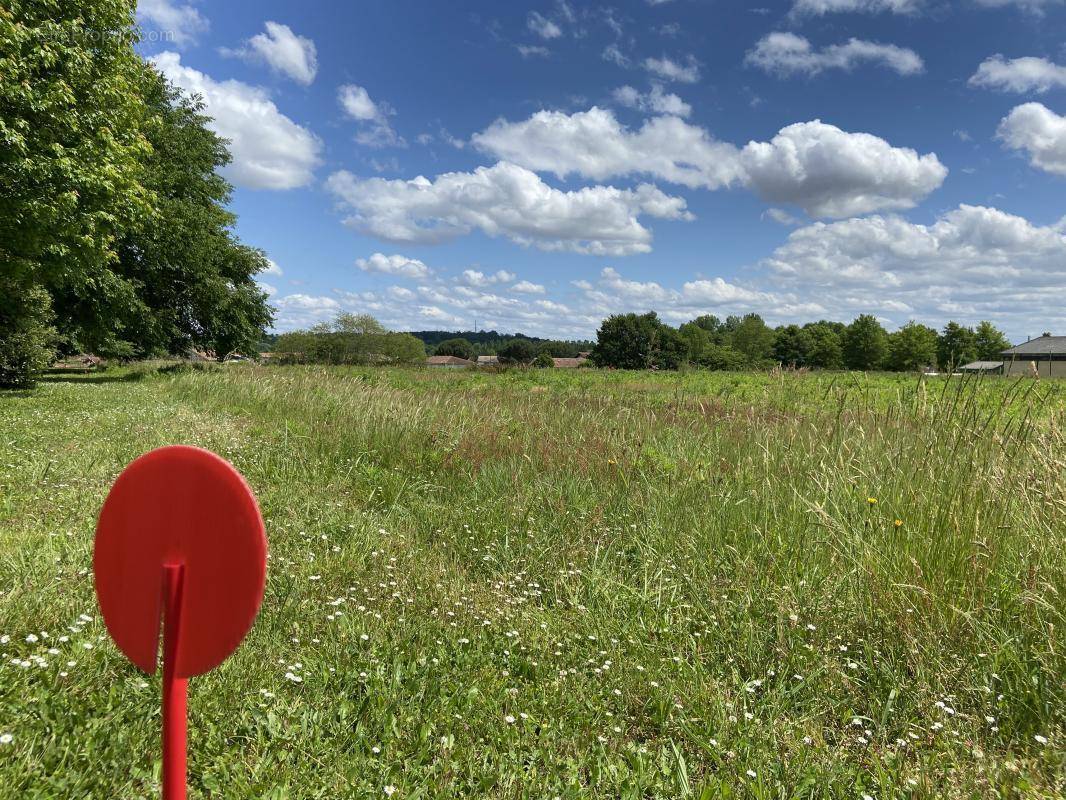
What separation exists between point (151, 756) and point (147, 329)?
101ft

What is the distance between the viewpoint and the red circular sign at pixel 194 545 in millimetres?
1200

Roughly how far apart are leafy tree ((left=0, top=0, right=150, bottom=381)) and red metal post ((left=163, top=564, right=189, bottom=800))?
13.2 meters

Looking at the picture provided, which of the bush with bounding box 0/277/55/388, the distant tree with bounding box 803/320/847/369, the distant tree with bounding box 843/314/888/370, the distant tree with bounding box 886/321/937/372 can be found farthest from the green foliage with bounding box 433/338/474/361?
the bush with bounding box 0/277/55/388

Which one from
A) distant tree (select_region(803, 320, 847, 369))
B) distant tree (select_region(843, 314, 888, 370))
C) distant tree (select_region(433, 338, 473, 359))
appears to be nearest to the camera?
distant tree (select_region(843, 314, 888, 370))

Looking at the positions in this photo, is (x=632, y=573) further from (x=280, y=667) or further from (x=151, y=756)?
(x=151, y=756)

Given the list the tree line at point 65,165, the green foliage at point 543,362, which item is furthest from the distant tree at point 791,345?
the tree line at point 65,165

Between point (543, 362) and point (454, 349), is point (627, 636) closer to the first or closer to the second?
point (543, 362)

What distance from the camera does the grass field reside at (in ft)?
7.01

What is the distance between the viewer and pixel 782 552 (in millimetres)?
3756

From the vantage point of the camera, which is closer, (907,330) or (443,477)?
(443,477)

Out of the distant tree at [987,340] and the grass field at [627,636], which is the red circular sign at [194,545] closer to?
the grass field at [627,636]

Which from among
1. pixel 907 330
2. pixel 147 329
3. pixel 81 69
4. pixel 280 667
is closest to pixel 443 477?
pixel 280 667

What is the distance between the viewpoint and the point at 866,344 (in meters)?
84.2

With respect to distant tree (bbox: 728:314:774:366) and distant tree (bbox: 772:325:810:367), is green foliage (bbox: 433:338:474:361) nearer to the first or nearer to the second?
distant tree (bbox: 728:314:774:366)
